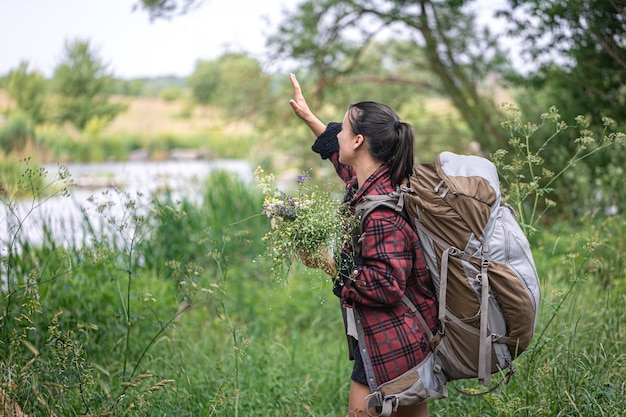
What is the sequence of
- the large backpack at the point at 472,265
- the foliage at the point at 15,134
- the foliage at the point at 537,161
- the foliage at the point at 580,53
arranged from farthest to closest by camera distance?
the foliage at the point at 15,134 → the foliage at the point at 580,53 → the foliage at the point at 537,161 → the large backpack at the point at 472,265

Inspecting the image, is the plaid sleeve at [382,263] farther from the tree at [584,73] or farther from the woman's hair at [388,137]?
the tree at [584,73]

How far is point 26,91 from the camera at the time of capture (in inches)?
1221

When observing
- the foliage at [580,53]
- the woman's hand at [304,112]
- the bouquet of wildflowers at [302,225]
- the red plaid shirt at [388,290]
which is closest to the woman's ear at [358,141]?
the red plaid shirt at [388,290]

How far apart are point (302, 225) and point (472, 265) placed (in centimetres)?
61

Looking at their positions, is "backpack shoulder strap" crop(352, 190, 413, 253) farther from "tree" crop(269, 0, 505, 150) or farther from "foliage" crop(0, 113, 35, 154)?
"foliage" crop(0, 113, 35, 154)

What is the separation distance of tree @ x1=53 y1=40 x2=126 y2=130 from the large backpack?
3235 cm

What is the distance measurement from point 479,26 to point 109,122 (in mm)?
28377

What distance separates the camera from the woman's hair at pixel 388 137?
7.86ft

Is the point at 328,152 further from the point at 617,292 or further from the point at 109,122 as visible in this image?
the point at 109,122

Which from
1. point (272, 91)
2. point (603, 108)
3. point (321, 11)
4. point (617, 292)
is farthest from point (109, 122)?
point (617, 292)

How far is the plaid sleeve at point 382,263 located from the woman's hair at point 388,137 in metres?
0.19

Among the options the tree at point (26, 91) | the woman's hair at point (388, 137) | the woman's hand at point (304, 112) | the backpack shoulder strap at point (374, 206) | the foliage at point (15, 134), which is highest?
the tree at point (26, 91)

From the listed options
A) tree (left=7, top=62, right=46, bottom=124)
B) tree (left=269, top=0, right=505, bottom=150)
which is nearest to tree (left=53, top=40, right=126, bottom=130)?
tree (left=7, top=62, right=46, bottom=124)

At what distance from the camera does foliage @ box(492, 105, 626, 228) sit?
109 inches
